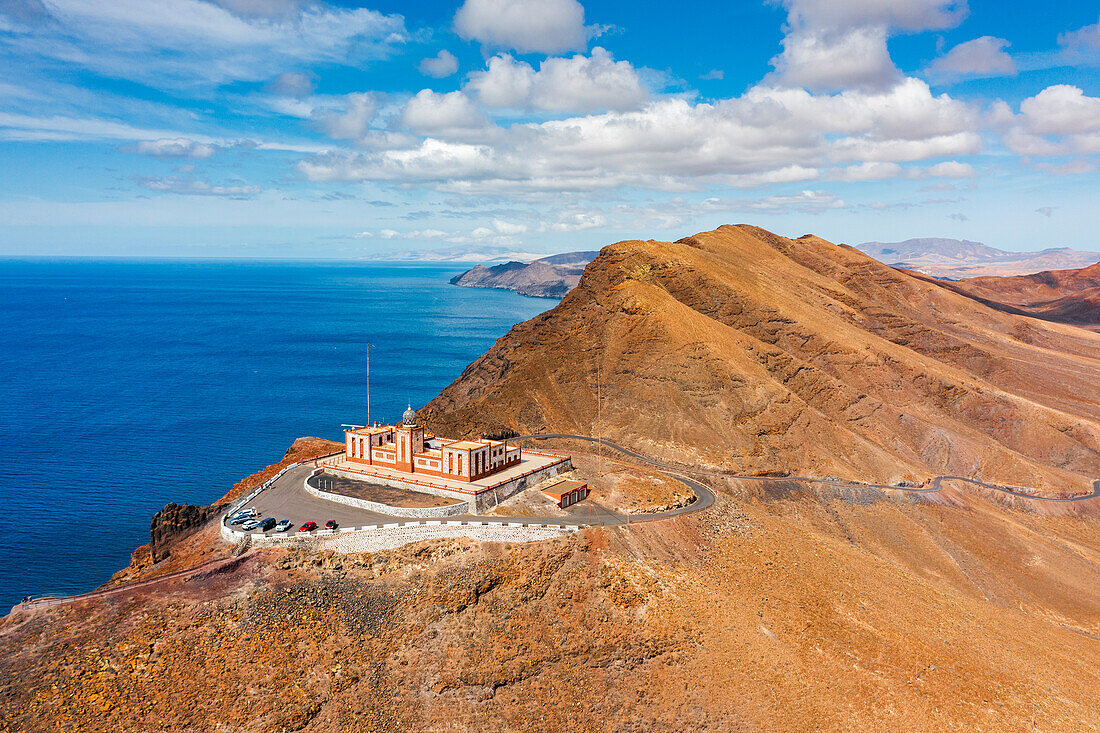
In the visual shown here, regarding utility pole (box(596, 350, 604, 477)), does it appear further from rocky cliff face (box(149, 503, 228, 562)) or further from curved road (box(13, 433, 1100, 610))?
rocky cliff face (box(149, 503, 228, 562))

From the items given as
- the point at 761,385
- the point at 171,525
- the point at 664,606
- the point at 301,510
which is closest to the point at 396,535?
the point at 301,510

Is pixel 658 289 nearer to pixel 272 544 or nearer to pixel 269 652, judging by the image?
pixel 272 544

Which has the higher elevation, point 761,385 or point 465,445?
point 761,385

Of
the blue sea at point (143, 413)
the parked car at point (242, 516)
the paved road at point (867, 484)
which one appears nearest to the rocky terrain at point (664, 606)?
the paved road at point (867, 484)

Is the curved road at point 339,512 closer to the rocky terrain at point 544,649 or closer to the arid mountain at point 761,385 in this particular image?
the rocky terrain at point 544,649

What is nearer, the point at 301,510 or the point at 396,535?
the point at 396,535

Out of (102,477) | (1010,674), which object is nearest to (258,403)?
(102,477)

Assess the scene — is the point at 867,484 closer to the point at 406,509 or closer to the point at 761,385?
the point at 761,385
